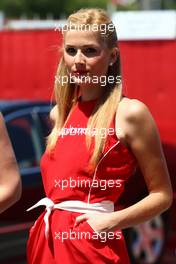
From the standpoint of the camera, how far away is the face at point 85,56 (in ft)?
10.6

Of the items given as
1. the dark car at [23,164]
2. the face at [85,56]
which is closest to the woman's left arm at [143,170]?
the face at [85,56]

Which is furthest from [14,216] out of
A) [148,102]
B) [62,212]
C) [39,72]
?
[39,72]

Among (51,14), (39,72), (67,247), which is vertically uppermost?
(67,247)

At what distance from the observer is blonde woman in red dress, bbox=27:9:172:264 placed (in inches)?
124

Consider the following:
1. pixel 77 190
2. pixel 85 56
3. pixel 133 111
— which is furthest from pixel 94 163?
pixel 85 56

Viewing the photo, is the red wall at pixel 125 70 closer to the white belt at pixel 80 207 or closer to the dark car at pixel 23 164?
the dark car at pixel 23 164

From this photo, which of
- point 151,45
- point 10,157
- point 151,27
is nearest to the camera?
point 10,157

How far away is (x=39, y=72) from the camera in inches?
568

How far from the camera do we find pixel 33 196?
22.4 feet

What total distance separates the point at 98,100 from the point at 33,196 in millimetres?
3636

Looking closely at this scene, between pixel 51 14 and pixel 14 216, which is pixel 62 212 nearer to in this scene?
pixel 14 216

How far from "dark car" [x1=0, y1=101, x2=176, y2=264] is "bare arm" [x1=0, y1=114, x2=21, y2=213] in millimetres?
3496

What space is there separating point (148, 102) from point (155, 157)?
9.66 m

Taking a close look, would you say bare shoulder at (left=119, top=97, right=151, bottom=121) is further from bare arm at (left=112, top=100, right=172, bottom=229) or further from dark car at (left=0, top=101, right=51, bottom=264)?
dark car at (left=0, top=101, right=51, bottom=264)
